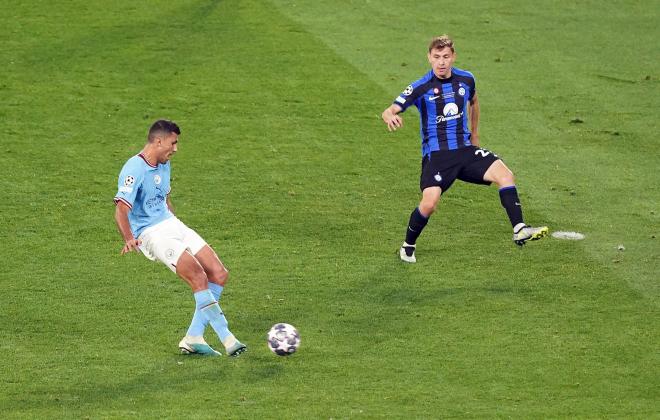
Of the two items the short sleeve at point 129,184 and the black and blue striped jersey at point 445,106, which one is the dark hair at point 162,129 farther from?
the black and blue striped jersey at point 445,106

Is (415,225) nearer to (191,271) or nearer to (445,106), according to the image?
(445,106)

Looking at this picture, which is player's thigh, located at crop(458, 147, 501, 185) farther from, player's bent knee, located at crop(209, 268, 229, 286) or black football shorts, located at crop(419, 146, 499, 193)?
player's bent knee, located at crop(209, 268, 229, 286)

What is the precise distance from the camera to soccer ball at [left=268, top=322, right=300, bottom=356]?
11352 millimetres

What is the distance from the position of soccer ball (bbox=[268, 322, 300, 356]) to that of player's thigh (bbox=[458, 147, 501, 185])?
3.42m

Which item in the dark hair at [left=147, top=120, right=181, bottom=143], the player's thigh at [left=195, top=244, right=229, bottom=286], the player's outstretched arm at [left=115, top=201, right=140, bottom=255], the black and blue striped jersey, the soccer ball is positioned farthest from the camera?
the black and blue striped jersey

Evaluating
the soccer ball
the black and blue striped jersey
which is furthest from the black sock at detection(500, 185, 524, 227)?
the soccer ball

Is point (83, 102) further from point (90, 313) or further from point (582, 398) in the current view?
point (582, 398)

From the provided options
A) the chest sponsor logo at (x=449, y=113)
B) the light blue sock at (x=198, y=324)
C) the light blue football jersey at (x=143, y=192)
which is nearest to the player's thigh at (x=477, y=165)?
the chest sponsor logo at (x=449, y=113)

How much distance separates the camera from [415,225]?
13.9 meters

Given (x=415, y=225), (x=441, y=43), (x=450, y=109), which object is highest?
(x=441, y=43)

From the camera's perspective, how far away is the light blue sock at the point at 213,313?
1142 cm

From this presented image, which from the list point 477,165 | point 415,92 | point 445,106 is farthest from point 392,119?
point 477,165

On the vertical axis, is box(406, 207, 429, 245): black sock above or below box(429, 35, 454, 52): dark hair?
below

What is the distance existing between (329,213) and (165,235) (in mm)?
4335
